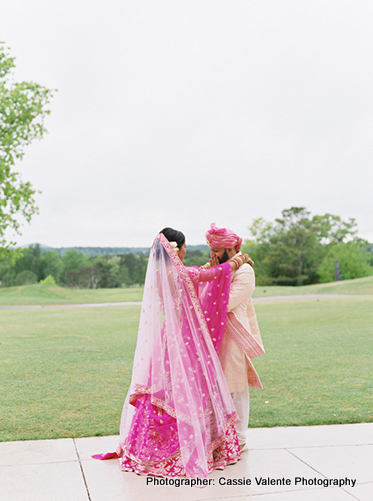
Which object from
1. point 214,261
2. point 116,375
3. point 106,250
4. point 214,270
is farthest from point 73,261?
point 214,270

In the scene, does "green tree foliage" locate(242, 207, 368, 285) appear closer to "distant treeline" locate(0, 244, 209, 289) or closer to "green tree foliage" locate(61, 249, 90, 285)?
"distant treeline" locate(0, 244, 209, 289)

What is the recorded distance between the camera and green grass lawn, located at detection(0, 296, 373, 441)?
5.25 metres

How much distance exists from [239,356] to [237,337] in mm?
151

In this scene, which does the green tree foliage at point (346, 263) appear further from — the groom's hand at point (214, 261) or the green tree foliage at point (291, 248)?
the groom's hand at point (214, 261)

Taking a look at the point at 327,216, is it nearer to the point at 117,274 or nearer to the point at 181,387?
the point at 117,274

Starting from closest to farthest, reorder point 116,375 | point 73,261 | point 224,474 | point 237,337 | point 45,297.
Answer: point 224,474
point 237,337
point 116,375
point 45,297
point 73,261

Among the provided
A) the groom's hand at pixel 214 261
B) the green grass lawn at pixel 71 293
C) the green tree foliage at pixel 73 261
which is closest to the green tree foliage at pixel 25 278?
the green tree foliage at pixel 73 261

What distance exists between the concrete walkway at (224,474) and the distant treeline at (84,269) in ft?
161

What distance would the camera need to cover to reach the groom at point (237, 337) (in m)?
4.15

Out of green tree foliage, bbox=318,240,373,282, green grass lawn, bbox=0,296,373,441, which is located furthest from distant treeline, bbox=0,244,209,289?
green grass lawn, bbox=0,296,373,441

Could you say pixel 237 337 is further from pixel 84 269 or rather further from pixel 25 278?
pixel 84 269

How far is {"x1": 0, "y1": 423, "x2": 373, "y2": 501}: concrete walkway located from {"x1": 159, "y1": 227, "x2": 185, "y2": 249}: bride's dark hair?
1694 millimetres

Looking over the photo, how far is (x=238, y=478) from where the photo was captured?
11.9 feet

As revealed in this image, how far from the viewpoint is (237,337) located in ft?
13.7
